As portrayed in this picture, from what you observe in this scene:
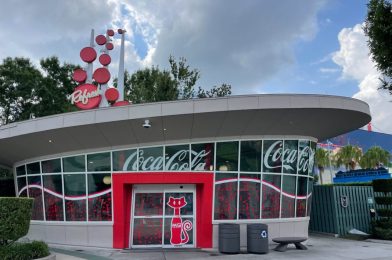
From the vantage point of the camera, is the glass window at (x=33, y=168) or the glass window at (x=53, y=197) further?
the glass window at (x=33, y=168)

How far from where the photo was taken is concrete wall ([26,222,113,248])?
46.5 ft

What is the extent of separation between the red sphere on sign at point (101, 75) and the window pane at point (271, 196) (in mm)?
10118

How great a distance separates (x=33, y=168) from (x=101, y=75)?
6.36 m

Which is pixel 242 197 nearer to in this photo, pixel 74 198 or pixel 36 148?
pixel 74 198

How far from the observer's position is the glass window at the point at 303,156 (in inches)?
614

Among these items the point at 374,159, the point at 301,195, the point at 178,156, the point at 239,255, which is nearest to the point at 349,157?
the point at 374,159

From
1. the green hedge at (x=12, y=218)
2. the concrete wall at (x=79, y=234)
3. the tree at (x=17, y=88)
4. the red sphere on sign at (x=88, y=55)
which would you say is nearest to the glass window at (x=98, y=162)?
the concrete wall at (x=79, y=234)

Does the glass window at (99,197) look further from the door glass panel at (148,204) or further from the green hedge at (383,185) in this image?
the green hedge at (383,185)

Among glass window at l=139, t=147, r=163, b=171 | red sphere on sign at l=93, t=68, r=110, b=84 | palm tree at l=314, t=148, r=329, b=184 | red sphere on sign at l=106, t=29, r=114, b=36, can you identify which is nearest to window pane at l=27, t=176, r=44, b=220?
glass window at l=139, t=147, r=163, b=171

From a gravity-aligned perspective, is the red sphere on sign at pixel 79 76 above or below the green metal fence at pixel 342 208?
above

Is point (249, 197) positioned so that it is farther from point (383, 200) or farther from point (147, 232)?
point (383, 200)

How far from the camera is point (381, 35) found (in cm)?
660

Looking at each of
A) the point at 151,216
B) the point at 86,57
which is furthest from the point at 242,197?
the point at 86,57

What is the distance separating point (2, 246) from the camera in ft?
33.9
